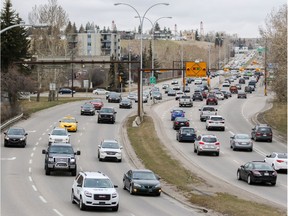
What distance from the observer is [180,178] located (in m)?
40.3

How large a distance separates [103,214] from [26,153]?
80.3 feet

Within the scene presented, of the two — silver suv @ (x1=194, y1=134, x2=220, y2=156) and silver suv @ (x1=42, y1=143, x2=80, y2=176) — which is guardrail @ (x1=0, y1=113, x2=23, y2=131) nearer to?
silver suv @ (x1=194, y1=134, x2=220, y2=156)

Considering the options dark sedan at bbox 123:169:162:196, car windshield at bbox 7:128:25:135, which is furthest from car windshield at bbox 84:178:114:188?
car windshield at bbox 7:128:25:135

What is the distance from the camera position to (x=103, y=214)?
1101 inches

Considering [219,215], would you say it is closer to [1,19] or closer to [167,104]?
[1,19]

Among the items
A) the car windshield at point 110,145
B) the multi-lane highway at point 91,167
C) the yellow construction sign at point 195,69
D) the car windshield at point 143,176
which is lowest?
the multi-lane highway at point 91,167

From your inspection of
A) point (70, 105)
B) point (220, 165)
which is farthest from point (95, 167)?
point (70, 105)

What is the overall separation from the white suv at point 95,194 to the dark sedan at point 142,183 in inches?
181

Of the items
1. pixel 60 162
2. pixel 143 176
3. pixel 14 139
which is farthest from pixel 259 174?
pixel 14 139

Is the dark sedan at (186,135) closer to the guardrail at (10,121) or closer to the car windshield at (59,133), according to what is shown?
the car windshield at (59,133)

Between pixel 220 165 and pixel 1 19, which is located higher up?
pixel 1 19

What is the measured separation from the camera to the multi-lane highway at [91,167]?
29.8 metres

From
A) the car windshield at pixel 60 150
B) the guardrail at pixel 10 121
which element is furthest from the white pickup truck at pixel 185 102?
the car windshield at pixel 60 150

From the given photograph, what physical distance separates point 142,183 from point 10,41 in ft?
179
